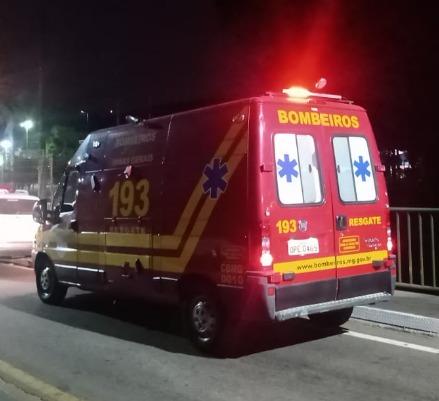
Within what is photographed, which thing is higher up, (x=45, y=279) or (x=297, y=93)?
(x=297, y=93)

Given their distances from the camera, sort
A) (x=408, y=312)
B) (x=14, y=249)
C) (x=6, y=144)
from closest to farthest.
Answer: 1. (x=408, y=312)
2. (x=14, y=249)
3. (x=6, y=144)

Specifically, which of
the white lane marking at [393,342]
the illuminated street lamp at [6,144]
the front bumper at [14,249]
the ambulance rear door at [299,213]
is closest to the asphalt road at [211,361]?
the white lane marking at [393,342]

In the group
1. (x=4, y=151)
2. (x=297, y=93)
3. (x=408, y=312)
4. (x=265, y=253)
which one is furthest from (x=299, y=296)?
(x=4, y=151)

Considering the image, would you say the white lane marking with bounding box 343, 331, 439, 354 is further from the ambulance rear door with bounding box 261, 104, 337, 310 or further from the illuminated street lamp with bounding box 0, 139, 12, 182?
the illuminated street lamp with bounding box 0, 139, 12, 182

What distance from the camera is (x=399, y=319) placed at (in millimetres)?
6941

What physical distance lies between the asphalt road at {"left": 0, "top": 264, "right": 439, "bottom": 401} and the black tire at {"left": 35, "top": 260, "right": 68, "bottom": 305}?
72cm

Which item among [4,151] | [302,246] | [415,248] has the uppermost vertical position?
[4,151]

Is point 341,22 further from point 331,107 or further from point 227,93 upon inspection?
point 331,107

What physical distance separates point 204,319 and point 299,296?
1.01m

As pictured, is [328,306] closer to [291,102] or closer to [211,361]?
[211,361]

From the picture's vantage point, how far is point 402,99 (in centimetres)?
1384

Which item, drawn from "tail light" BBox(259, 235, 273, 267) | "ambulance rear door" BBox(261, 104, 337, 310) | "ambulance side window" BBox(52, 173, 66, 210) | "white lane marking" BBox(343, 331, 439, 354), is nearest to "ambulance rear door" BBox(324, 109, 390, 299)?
"ambulance rear door" BBox(261, 104, 337, 310)

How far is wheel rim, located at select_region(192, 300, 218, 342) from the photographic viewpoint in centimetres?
589

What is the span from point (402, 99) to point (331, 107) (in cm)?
836
